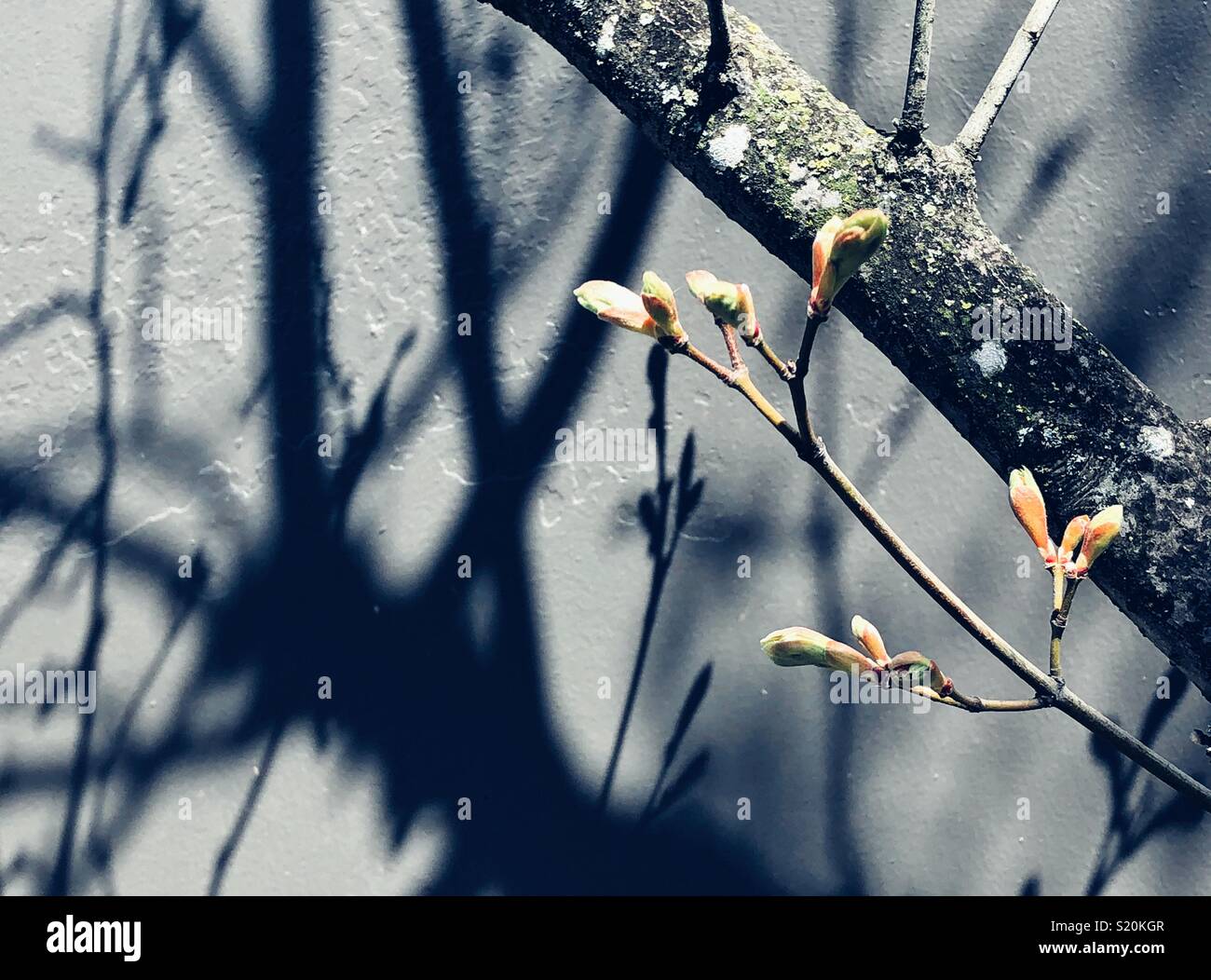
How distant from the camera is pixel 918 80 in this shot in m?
1.32

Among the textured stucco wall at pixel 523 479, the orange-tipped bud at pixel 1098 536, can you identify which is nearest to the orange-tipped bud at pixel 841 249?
the orange-tipped bud at pixel 1098 536

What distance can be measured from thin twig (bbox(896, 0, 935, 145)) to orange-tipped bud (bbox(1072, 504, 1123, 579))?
593 millimetres

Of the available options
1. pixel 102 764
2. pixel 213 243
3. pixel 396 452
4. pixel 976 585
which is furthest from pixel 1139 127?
pixel 102 764

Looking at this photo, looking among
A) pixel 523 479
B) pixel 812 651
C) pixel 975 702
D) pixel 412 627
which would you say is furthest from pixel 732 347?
pixel 412 627

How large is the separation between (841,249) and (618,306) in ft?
0.84

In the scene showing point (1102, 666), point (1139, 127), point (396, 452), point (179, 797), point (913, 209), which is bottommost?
point (179, 797)

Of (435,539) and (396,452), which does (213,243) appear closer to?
(396,452)

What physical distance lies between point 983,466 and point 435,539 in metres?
1.63

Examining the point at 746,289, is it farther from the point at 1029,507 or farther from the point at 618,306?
the point at 1029,507

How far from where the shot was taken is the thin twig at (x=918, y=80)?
4.24 ft

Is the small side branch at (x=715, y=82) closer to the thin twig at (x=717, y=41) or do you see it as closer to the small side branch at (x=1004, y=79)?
the thin twig at (x=717, y=41)

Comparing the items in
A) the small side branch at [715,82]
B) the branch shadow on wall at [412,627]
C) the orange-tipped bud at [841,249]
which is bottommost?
the branch shadow on wall at [412,627]

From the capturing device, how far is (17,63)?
9.04ft

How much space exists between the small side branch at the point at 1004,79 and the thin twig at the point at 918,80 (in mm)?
99
